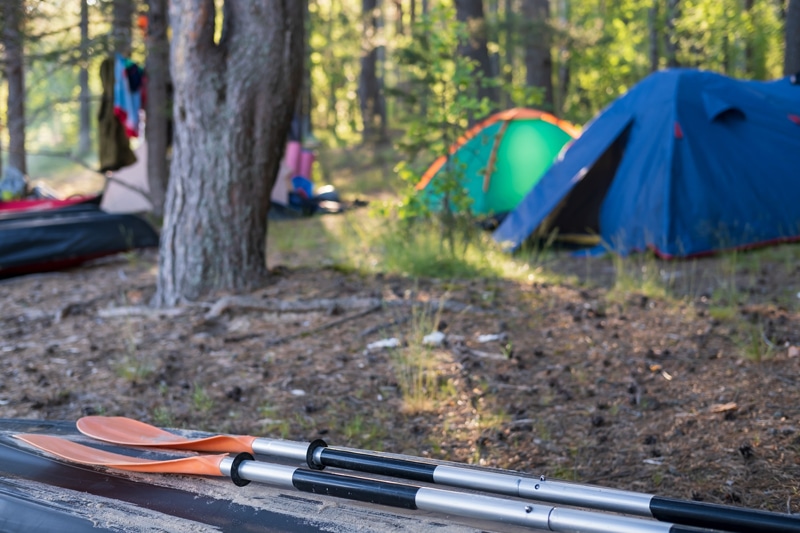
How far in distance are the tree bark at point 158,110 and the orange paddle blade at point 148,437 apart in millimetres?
6642

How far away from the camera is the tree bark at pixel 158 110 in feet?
28.2

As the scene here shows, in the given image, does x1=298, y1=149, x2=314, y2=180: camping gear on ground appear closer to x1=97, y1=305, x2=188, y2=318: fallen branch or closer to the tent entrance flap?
the tent entrance flap

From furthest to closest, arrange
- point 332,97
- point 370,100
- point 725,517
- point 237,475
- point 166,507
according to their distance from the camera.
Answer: point 332,97
point 370,100
point 237,475
point 166,507
point 725,517

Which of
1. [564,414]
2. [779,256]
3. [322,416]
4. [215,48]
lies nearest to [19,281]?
[215,48]

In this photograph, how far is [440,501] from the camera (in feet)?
6.37

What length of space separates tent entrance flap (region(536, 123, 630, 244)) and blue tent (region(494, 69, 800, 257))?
0.05ft

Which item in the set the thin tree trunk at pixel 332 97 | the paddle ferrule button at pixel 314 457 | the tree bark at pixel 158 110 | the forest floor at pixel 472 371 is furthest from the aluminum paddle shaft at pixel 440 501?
the thin tree trunk at pixel 332 97

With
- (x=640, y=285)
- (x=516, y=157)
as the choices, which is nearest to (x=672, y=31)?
(x=516, y=157)

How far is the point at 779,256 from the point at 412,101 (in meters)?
3.45

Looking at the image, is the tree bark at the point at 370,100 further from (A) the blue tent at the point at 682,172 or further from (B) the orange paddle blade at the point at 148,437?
(B) the orange paddle blade at the point at 148,437

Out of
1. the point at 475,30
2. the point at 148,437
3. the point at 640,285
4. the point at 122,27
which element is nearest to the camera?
the point at 148,437

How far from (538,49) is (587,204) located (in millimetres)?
5567

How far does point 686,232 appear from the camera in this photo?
7.10 metres

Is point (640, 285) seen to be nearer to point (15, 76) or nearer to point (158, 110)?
point (158, 110)
